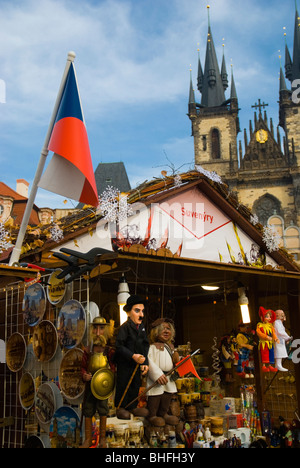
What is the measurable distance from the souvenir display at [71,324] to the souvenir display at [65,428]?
0.68 meters

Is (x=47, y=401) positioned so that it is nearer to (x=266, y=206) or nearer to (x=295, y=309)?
(x=295, y=309)

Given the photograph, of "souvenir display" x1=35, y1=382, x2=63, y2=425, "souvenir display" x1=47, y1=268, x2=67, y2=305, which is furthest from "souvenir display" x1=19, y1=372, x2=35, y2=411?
"souvenir display" x1=47, y1=268, x2=67, y2=305

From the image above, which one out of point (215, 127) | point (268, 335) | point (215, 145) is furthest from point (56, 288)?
point (215, 127)

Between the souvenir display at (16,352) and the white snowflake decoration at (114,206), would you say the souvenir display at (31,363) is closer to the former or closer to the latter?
the souvenir display at (16,352)

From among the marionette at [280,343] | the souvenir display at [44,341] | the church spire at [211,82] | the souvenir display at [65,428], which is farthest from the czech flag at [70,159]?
the church spire at [211,82]

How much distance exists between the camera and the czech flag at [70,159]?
512 centimetres

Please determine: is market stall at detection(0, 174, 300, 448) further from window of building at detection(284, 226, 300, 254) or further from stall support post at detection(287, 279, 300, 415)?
window of building at detection(284, 226, 300, 254)

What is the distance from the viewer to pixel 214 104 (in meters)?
53.7

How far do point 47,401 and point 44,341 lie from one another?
652mm

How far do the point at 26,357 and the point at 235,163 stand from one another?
46.0 m

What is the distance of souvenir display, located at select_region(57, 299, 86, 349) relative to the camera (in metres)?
4.57

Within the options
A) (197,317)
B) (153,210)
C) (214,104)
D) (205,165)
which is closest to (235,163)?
(205,165)

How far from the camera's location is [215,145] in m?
50.8
